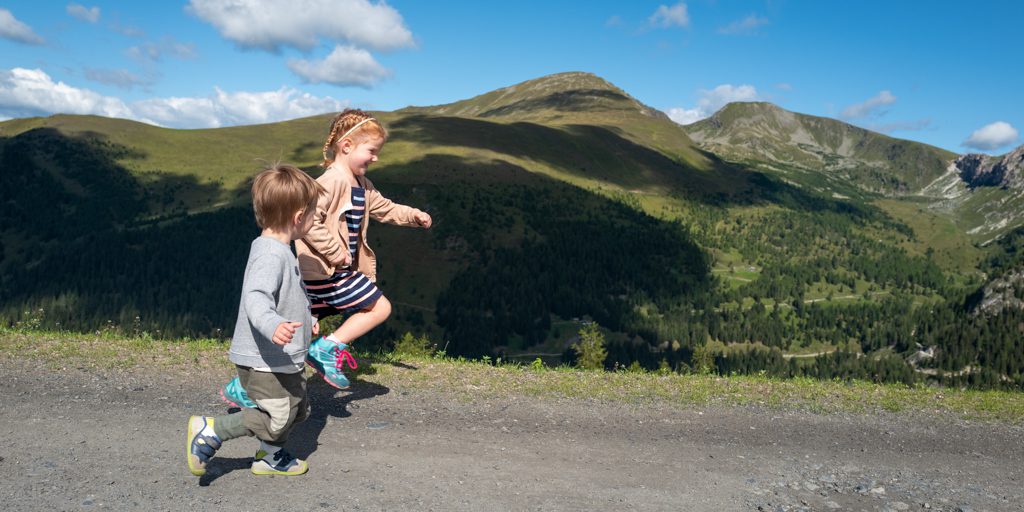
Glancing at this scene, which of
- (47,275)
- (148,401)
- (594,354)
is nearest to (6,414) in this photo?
(148,401)

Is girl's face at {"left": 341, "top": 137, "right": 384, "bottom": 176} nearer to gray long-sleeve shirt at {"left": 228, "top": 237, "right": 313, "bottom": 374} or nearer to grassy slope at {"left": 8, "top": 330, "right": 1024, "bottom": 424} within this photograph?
gray long-sleeve shirt at {"left": 228, "top": 237, "right": 313, "bottom": 374}

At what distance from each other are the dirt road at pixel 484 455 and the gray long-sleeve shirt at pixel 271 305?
55.7 inches

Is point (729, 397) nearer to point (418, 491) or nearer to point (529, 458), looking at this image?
point (529, 458)

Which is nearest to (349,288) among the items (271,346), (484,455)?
(271,346)

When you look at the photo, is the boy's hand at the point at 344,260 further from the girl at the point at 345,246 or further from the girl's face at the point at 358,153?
the girl's face at the point at 358,153

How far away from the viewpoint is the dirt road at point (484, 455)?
6.93 metres

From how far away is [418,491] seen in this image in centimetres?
711

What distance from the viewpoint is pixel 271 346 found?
Result: 273 inches

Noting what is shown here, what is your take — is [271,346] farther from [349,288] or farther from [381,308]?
[381,308]

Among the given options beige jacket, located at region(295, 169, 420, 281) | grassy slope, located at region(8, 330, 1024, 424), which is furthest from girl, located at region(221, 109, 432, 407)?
grassy slope, located at region(8, 330, 1024, 424)

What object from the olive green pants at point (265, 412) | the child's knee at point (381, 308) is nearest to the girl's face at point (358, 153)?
the child's knee at point (381, 308)

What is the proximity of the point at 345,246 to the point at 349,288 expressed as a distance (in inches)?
25.9

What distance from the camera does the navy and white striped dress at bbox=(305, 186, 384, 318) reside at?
9.29m

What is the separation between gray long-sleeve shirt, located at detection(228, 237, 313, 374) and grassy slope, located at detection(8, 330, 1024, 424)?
4.50m
